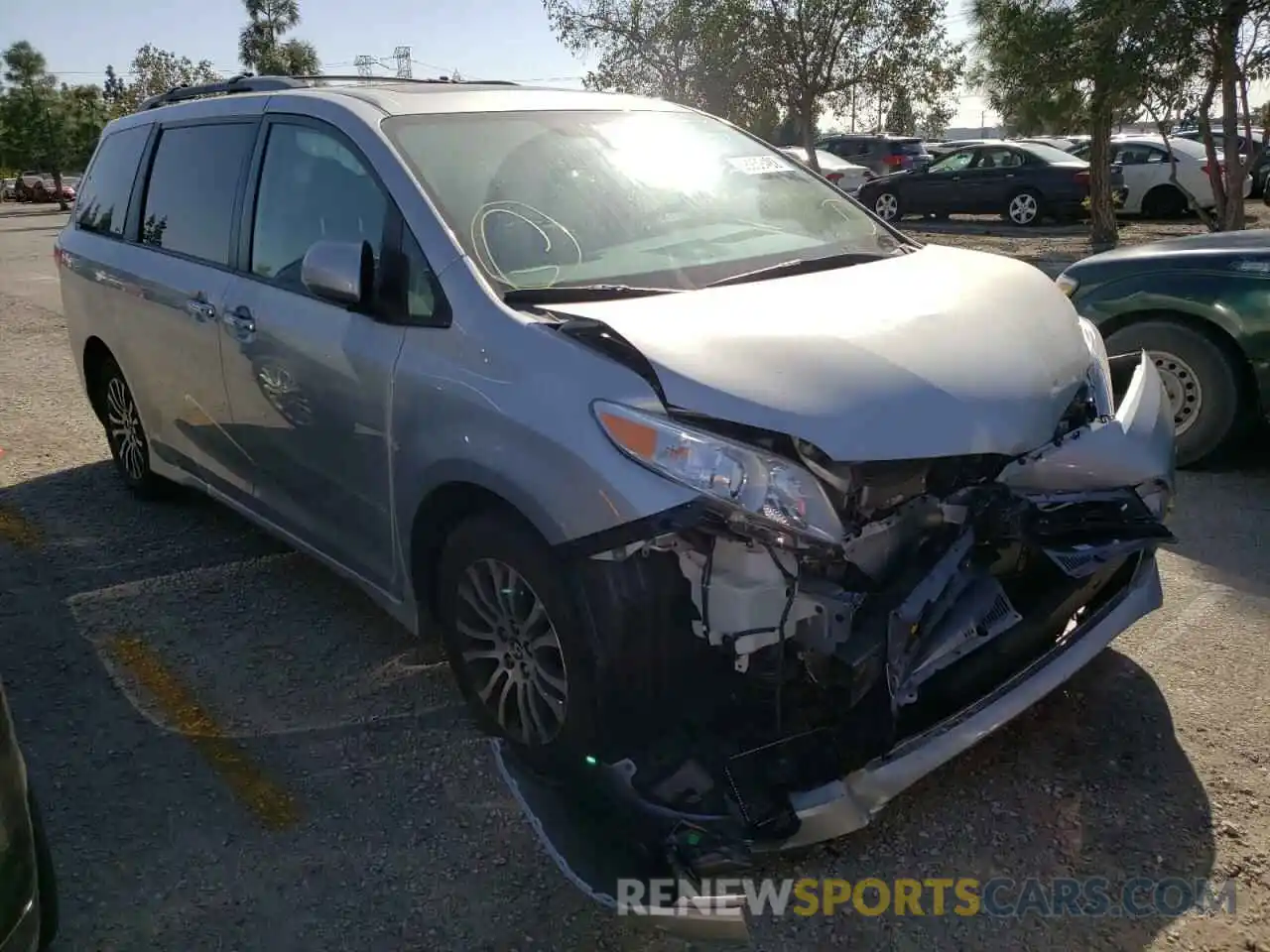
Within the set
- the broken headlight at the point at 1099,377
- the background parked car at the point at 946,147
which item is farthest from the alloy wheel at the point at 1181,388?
the background parked car at the point at 946,147

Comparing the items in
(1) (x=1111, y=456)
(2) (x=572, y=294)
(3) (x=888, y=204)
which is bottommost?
(1) (x=1111, y=456)

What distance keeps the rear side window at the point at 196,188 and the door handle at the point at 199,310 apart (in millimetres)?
169

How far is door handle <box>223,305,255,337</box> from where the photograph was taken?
→ 12.4ft

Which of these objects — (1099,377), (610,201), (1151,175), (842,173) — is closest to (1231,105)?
(1151,175)

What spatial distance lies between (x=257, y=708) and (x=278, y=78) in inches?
98.6

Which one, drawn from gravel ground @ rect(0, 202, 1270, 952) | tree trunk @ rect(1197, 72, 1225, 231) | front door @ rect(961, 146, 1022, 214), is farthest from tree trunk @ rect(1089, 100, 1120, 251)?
gravel ground @ rect(0, 202, 1270, 952)

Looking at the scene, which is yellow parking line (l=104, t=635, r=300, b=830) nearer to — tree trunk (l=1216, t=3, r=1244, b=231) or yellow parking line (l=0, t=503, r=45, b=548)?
yellow parking line (l=0, t=503, r=45, b=548)

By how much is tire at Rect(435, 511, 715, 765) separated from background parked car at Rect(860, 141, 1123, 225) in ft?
57.4

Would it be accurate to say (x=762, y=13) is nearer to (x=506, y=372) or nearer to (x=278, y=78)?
(x=278, y=78)

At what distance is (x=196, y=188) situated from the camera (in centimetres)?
436

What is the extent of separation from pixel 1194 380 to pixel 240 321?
4355 mm

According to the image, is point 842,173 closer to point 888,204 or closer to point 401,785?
point 888,204

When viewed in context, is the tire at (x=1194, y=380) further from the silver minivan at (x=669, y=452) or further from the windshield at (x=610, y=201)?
the windshield at (x=610, y=201)

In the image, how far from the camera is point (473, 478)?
9.15 feet
